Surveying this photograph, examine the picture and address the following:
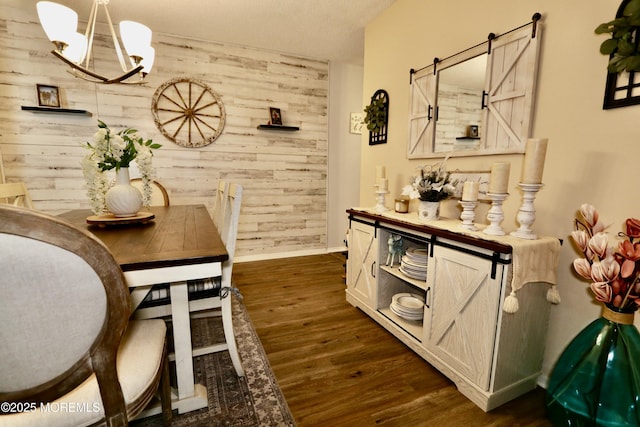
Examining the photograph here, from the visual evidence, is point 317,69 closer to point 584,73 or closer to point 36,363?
point 584,73

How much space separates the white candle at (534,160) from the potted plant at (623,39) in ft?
1.19

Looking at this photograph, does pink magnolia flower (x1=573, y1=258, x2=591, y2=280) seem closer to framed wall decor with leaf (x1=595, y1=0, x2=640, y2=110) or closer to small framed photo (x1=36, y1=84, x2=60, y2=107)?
framed wall decor with leaf (x1=595, y1=0, x2=640, y2=110)

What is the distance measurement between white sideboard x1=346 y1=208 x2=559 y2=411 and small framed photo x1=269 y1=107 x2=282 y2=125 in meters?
2.40

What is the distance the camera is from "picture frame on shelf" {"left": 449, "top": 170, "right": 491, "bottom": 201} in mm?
1771

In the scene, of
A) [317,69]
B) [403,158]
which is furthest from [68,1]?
[403,158]

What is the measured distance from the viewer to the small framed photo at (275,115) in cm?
361

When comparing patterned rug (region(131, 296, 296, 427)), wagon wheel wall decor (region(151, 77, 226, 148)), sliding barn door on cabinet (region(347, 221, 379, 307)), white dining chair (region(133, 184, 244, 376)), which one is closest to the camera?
patterned rug (region(131, 296, 296, 427))

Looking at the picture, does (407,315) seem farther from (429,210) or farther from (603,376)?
(603,376)

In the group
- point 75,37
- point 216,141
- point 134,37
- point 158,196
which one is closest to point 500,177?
point 134,37

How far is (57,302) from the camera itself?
25.1 inches

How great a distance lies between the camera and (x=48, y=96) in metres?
2.78

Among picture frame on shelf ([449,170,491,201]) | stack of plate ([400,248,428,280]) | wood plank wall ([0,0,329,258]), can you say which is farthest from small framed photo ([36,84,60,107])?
picture frame on shelf ([449,170,491,201])

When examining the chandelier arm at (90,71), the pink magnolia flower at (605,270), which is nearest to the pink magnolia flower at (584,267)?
the pink magnolia flower at (605,270)

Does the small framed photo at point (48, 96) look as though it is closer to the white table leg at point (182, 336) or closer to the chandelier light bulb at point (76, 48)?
the chandelier light bulb at point (76, 48)
